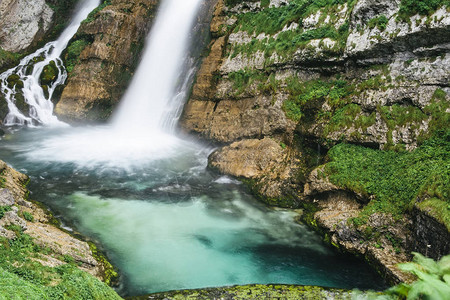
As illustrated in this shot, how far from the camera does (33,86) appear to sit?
23000 millimetres

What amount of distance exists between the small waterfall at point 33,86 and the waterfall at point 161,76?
5.12 m

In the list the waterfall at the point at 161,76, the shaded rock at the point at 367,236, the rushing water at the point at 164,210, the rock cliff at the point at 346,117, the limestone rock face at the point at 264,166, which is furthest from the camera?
the waterfall at the point at 161,76

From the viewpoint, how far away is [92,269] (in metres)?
7.30

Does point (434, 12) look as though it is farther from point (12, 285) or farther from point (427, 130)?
point (12, 285)

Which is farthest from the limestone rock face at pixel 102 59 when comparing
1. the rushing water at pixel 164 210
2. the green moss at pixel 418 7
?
the green moss at pixel 418 7

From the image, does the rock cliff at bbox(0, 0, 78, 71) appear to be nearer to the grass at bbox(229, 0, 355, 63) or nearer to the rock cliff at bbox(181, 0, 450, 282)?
the grass at bbox(229, 0, 355, 63)

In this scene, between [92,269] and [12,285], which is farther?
[92,269]

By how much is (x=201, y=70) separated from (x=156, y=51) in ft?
21.3

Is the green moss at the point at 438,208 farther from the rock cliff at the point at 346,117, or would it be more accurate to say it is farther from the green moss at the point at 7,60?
the green moss at the point at 7,60

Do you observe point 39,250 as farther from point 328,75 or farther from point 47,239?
point 328,75

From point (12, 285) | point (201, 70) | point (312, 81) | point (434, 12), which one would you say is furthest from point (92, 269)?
point (201, 70)

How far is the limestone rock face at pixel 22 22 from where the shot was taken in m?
26.8

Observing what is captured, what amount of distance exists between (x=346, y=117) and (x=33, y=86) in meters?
22.7

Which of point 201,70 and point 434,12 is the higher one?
point 434,12
